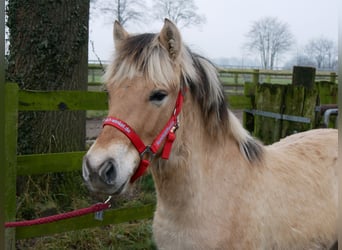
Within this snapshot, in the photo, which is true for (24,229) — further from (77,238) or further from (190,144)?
(190,144)

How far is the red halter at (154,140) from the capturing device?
77.1 inches

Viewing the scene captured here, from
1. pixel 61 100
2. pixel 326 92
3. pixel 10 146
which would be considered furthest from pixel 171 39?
pixel 326 92

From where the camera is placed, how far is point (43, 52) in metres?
4.31

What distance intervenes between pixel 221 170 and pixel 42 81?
2.85 m

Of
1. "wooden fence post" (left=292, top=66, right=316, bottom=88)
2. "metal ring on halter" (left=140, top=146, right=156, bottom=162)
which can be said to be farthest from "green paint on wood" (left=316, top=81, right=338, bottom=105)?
"metal ring on halter" (left=140, top=146, right=156, bottom=162)

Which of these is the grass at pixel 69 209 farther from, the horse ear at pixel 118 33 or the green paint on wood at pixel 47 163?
the horse ear at pixel 118 33

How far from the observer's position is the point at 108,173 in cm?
183

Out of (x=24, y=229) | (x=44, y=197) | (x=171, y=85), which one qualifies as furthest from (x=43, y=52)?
(x=171, y=85)

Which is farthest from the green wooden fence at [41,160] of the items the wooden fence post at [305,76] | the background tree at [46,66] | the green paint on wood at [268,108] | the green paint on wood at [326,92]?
the green paint on wood at [326,92]

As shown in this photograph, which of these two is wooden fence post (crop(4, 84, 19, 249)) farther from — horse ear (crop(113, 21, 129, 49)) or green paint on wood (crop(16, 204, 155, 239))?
horse ear (crop(113, 21, 129, 49))

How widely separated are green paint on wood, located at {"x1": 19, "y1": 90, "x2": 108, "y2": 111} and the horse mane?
142 cm

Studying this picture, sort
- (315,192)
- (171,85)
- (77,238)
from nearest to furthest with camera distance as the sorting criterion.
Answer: (171,85), (315,192), (77,238)

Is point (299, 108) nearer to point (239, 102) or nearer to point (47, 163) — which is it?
point (239, 102)

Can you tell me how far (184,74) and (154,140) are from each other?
1.62 feet
